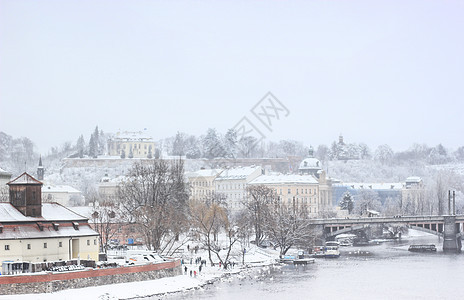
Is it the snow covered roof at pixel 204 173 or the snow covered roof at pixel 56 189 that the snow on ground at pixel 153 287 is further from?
the snow covered roof at pixel 204 173

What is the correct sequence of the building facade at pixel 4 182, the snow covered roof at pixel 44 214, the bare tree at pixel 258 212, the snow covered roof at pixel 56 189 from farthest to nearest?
the snow covered roof at pixel 56 189, the bare tree at pixel 258 212, the building facade at pixel 4 182, the snow covered roof at pixel 44 214

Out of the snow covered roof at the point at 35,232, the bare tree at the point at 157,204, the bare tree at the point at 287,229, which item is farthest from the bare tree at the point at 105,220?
the snow covered roof at the point at 35,232

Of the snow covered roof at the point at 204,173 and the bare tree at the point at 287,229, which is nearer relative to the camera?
the bare tree at the point at 287,229

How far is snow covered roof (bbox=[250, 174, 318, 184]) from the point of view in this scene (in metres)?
171

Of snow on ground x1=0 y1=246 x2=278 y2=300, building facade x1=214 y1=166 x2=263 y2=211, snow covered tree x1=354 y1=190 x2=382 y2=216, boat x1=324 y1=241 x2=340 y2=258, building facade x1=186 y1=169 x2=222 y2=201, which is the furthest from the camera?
building facade x1=186 y1=169 x2=222 y2=201

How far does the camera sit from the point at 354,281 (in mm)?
75562

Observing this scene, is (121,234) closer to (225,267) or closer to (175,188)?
(175,188)

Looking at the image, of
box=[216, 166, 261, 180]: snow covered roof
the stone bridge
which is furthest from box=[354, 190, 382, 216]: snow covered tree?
the stone bridge

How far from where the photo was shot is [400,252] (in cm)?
10750

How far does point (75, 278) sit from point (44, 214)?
30.6 feet

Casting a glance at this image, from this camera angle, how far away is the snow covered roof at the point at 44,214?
6588 centimetres

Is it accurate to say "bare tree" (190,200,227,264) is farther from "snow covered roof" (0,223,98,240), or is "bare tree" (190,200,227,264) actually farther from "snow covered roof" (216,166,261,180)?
"snow covered roof" (216,166,261,180)

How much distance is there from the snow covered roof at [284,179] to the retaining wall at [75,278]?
10032 centimetres

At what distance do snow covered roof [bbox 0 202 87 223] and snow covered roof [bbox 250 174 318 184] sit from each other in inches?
3959
